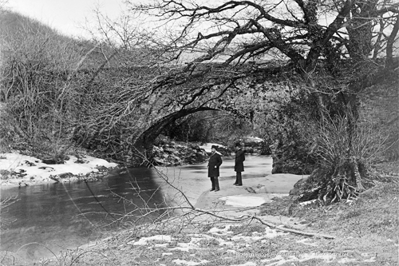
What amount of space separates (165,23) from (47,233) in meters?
7.25

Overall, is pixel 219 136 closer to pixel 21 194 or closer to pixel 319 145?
pixel 21 194

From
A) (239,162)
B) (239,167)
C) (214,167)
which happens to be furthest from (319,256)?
(239,162)

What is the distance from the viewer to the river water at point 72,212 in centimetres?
976

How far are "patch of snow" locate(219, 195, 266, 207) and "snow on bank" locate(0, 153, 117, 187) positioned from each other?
9.91 m

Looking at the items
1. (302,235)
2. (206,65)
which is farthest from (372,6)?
(302,235)

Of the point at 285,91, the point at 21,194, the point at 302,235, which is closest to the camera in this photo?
the point at 302,235

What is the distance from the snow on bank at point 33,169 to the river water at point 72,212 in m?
1.25

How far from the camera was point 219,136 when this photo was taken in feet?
140

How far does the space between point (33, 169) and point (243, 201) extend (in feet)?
42.2

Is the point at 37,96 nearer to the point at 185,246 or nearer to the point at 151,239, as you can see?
the point at 151,239

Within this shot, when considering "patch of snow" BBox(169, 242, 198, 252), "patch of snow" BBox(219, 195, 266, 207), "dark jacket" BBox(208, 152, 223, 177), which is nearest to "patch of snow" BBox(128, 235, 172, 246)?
"patch of snow" BBox(169, 242, 198, 252)

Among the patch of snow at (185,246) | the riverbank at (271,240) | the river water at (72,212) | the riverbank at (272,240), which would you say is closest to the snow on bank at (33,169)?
the river water at (72,212)

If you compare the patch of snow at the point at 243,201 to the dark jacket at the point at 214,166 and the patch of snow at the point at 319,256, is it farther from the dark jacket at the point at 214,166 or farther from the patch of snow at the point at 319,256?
the patch of snow at the point at 319,256

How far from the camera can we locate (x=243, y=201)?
1268 centimetres
